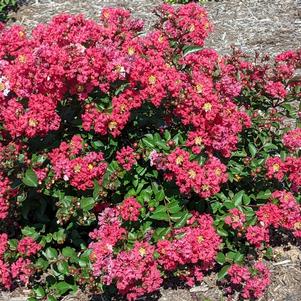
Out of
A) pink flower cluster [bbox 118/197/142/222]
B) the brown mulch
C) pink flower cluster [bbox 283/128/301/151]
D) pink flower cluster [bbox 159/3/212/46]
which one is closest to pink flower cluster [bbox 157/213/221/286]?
pink flower cluster [bbox 118/197/142/222]

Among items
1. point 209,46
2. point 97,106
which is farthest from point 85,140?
point 209,46

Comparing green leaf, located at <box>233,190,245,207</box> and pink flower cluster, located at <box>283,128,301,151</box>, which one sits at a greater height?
pink flower cluster, located at <box>283,128,301,151</box>

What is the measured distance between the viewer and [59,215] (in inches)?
105

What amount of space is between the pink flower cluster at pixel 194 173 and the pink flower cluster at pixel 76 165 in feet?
1.19

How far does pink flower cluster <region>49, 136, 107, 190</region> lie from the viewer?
2.63 meters

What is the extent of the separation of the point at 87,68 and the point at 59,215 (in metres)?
0.75

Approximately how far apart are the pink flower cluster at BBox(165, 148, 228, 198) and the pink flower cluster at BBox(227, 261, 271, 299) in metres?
0.52

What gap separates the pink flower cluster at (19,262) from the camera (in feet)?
9.66

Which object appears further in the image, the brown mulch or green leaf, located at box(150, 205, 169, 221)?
the brown mulch

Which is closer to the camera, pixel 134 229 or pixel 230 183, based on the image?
pixel 134 229

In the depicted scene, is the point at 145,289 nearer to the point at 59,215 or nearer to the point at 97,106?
the point at 59,215

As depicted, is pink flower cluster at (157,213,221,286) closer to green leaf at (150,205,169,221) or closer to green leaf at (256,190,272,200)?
green leaf at (150,205,169,221)

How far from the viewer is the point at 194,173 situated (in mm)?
2717

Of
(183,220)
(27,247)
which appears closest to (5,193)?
(27,247)
